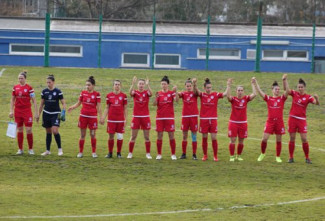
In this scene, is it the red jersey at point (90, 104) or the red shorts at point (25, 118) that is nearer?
the red jersey at point (90, 104)

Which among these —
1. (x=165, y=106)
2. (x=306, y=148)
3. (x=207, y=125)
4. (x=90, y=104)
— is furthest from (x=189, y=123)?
(x=306, y=148)

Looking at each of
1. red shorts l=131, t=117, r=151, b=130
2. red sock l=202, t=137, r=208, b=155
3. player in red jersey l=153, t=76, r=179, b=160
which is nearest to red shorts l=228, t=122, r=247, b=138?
red sock l=202, t=137, r=208, b=155

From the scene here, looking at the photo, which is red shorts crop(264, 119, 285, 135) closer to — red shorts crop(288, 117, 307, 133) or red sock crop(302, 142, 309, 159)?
red shorts crop(288, 117, 307, 133)

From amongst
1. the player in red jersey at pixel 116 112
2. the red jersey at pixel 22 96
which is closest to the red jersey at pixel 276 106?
the player in red jersey at pixel 116 112

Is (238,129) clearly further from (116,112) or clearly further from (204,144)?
(116,112)

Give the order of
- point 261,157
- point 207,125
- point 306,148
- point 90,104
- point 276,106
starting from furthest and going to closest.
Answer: point 261,157, point 306,148, point 276,106, point 207,125, point 90,104

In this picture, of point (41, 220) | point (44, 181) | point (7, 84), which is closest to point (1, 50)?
point (7, 84)

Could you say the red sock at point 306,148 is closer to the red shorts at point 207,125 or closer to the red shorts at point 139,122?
the red shorts at point 207,125

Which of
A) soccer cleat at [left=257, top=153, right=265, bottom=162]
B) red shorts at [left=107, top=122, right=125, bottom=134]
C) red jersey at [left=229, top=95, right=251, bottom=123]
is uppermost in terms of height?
red jersey at [left=229, top=95, right=251, bottom=123]

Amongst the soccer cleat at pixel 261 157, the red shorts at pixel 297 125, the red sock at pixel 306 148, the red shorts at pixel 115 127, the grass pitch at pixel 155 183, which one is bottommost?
the grass pitch at pixel 155 183

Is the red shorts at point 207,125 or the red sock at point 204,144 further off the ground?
the red shorts at point 207,125

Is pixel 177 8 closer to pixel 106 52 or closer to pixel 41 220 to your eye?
pixel 106 52

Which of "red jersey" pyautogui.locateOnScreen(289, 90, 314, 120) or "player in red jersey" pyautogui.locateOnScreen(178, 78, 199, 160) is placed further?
"player in red jersey" pyautogui.locateOnScreen(178, 78, 199, 160)

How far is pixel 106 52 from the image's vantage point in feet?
140
